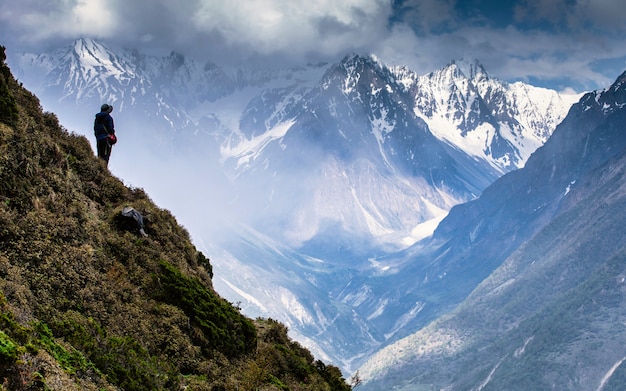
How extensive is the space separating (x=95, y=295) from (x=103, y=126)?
14.3 m

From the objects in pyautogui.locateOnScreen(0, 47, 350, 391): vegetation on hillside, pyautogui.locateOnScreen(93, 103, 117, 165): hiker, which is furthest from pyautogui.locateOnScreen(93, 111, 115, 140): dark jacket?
pyautogui.locateOnScreen(0, 47, 350, 391): vegetation on hillside

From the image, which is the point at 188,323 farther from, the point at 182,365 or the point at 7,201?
the point at 7,201

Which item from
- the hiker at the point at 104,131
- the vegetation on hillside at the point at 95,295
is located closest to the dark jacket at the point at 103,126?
the hiker at the point at 104,131

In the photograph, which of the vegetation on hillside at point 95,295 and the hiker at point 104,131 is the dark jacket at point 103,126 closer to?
the hiker at point 104,131

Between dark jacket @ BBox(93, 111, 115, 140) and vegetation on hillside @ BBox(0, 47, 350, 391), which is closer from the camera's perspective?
vegetation on hillside @ BBox(0, 47, 350, 391)

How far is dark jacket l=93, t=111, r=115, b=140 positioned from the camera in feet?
116

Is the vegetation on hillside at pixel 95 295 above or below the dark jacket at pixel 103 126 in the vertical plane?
below

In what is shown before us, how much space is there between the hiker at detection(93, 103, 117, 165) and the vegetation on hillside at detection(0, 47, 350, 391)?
1.31m

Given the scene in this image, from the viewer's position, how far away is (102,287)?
80.7 feet

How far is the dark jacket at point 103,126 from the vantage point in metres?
35.4

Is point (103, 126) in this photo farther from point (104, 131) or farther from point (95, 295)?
point (95, 295)

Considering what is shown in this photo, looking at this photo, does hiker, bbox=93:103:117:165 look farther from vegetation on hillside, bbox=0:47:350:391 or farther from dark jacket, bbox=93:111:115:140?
vegetation on hillside, bbox=0:47:350:391

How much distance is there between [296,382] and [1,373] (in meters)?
18.0

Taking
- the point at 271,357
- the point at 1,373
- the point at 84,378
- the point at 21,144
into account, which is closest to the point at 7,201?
the point at 21,144
